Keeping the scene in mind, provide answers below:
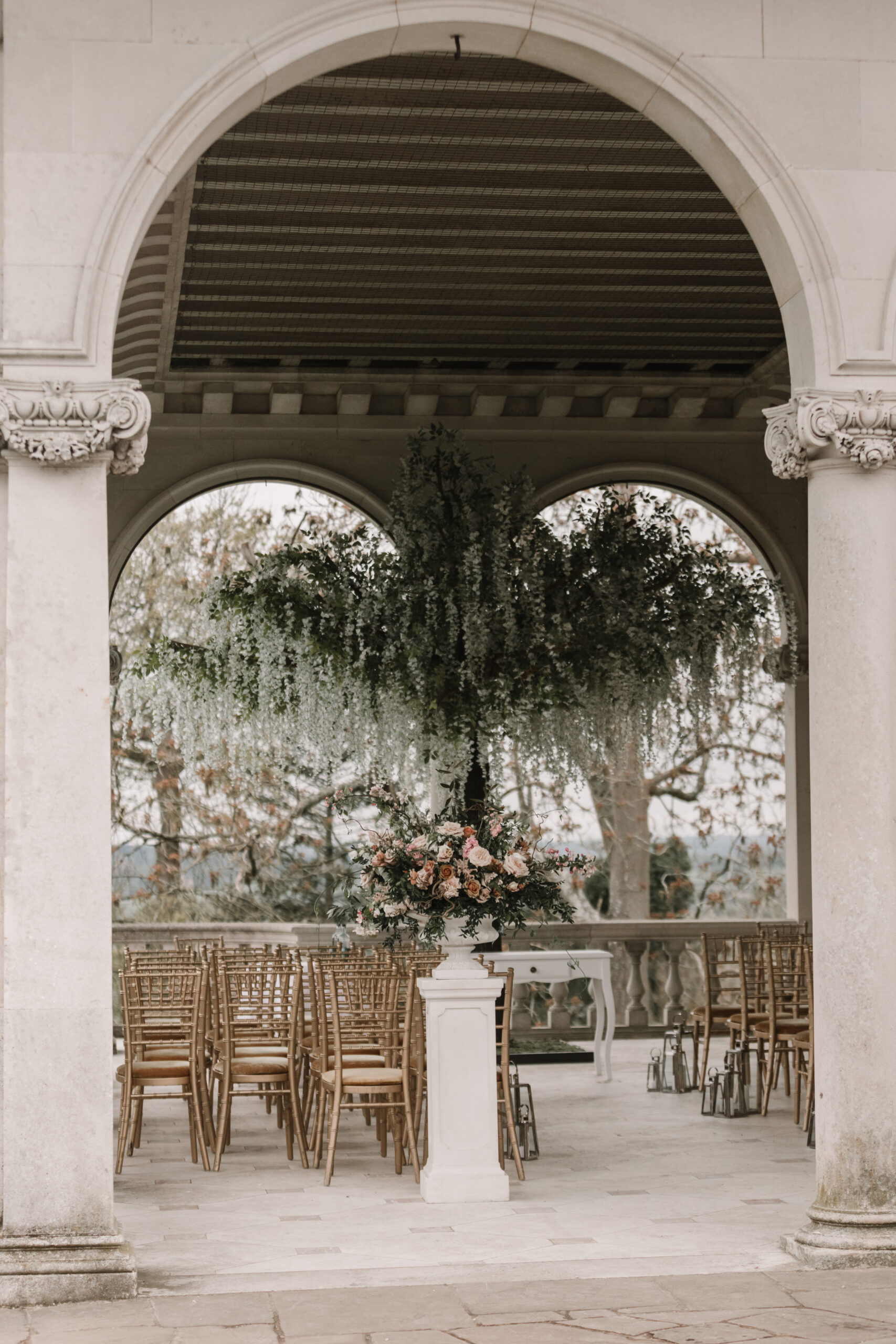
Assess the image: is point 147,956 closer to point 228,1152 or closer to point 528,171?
point 228,1152

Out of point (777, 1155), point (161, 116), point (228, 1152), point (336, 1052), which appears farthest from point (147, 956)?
point (161, 116)

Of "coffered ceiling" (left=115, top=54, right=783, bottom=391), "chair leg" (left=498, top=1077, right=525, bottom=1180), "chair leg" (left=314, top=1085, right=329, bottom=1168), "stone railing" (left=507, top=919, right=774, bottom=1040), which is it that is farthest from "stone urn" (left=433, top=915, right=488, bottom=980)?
"stone railing" (left=507, top=919, right=774, bottom=1040)

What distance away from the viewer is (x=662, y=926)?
11922 millimetres

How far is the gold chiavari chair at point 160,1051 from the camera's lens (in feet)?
23.6

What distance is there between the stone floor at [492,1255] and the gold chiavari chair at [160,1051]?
158 mm

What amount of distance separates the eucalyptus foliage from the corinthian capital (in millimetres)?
4859

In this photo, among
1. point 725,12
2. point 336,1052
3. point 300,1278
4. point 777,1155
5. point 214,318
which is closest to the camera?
point 300,1278

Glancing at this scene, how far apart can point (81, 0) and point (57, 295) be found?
1016 mm

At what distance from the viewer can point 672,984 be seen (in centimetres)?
1191

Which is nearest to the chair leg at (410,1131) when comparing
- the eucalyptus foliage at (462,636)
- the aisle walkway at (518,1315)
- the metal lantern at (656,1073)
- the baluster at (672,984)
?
the aisle walkway at (518,1315)

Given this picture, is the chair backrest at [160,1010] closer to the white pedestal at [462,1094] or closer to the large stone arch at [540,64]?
the white pedestal at [462,1094]

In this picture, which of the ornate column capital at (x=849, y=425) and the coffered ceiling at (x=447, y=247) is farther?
the coffered ceiling at (x=447, y=247)

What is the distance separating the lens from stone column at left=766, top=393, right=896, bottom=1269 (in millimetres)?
5164

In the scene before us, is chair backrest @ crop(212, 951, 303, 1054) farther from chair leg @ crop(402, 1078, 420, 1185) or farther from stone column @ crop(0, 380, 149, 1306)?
stone column @ crop(0, 380, 149, 1306)
